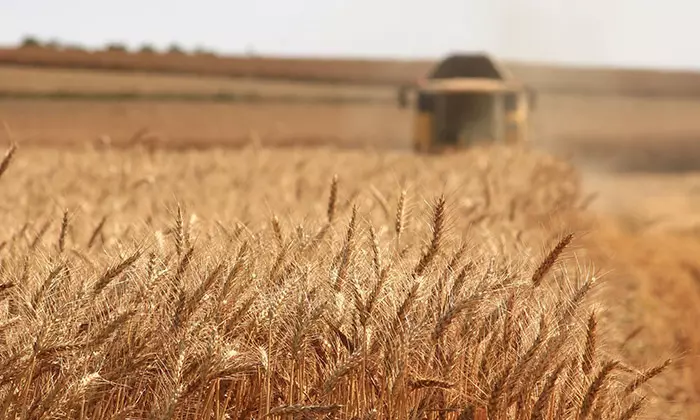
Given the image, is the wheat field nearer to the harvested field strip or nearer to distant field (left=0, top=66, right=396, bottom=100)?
the harvested field strip

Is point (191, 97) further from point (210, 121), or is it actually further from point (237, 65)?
point (237, 65)

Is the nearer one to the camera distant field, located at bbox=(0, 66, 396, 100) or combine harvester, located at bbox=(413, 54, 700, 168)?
combine harvester, located at bbox=(413, 54, 700, 168)

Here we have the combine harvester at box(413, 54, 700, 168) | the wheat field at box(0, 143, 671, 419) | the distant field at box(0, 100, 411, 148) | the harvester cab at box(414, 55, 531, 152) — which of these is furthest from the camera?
the distant field at box(0, 100, 411, 148)

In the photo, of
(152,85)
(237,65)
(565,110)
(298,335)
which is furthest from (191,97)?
(298,335)

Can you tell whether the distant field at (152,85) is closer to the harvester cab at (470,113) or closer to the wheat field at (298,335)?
the harvester cab at (470,113)

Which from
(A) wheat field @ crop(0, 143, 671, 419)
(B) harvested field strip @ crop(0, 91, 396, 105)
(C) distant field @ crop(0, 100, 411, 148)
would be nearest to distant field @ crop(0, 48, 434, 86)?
(B) harvested field strip @ crop(0, 91, 396, 105)

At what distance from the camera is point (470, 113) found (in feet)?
55.0

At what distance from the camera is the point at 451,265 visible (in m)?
2.86

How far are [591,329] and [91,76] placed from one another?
29.9 meters

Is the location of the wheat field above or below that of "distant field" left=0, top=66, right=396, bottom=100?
above

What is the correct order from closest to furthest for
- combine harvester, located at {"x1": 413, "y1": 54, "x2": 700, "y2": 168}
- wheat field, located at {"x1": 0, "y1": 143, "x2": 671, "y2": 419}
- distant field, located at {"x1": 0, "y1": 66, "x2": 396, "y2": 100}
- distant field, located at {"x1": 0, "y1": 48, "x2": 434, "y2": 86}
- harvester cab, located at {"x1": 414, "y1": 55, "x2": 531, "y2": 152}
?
wheat field, located at {"x1": 0, "y1": 143, "x2": 671, "y2": 419} → harvester cab, located at {"x1": 414, "y1": 55, "x2": 531, "y2": 152} → combine harvester, located at {"x1": 413, "y1": 54, "x2": 700, "y2": 168} → distant field, located at {"x1": 0, "y1": 66, "x2": 396, "y2": 100} → distant field, located at {"x1": 0, "y1": 48, "x2": 434, "y2": 86}

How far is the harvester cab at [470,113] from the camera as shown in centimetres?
1680

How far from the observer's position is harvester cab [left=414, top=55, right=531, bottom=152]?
661 inches

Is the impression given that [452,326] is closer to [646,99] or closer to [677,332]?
[677,332]
